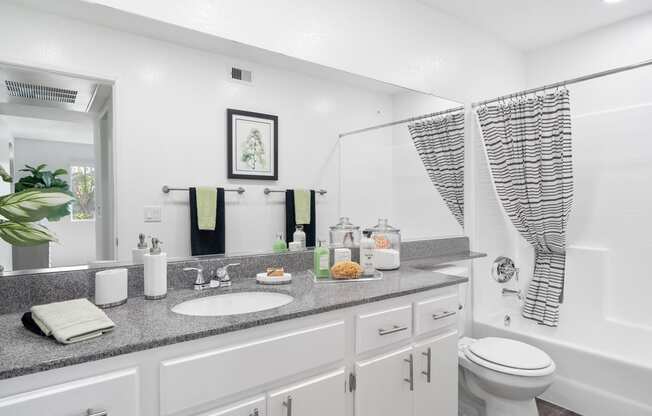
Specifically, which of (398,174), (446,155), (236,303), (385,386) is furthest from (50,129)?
(446,155)

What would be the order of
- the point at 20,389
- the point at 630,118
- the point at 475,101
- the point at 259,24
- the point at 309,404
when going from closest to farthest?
1. the point at 20,389
2. the point at 309,404
3. the point at 259,24
4. the point at 630,118
5. the point at 475,101

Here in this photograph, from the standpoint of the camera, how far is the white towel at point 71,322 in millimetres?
864

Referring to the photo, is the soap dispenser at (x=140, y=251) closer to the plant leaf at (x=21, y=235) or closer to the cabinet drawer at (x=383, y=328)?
the plant leaf at (x=21, y=235)

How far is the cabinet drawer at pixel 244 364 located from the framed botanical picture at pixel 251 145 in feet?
2.59

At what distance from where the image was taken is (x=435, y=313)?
4.98 feet

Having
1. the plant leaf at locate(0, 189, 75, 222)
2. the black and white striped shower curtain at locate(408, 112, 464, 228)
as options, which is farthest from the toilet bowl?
the plant leaf at locate(0, 189, 75, 222)

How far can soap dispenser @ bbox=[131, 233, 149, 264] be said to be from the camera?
4.49ft

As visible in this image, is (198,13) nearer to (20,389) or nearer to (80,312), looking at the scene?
(80,312)

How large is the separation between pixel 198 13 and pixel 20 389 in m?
1.40

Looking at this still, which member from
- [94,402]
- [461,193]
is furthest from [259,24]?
[461,193]

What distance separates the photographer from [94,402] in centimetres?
82

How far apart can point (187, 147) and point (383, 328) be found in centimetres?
105

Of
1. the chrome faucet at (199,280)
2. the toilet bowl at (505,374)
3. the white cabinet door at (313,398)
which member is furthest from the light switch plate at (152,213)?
the toilet bowl at (505,374)

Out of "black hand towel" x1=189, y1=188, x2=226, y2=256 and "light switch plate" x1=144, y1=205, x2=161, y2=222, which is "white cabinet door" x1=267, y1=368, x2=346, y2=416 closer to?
"black hand towel" x1=189, y1=188, x2=226, y2=256
